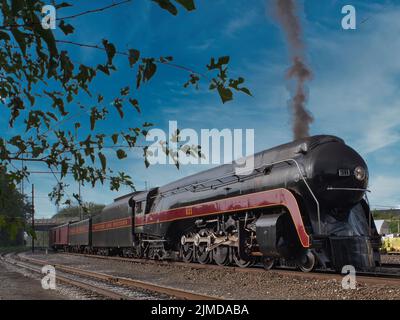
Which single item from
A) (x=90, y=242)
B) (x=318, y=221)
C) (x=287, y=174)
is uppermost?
(x=287, y=174)

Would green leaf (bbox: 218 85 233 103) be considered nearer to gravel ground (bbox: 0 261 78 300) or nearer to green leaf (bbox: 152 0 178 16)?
green leaf (bbox: 152 0 178 16)

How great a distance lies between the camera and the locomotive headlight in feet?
38.1

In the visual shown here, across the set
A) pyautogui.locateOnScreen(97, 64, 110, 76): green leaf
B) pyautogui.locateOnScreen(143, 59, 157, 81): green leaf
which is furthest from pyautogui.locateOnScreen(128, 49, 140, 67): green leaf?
pyautogui.locateOnScreen(97, 64, 110, 76): green leaf

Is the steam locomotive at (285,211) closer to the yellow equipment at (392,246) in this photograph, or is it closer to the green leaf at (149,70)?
the green leaf at (149,70)

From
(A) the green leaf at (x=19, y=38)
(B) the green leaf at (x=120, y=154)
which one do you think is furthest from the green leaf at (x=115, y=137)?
(A) the green leaf at (x=19, y=38)

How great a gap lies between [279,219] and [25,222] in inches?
366

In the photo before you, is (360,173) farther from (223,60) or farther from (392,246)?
(392,246)

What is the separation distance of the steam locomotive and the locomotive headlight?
0.09ft
